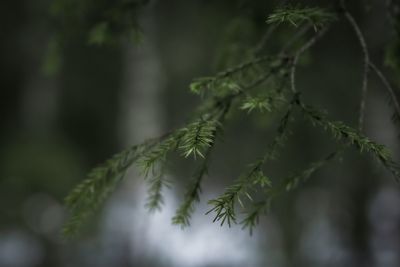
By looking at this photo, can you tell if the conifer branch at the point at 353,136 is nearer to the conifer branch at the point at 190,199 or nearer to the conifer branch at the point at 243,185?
the conifer branch at the point at 243,185

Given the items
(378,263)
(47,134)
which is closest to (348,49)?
(378,263)

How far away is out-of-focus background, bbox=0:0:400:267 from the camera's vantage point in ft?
22.0

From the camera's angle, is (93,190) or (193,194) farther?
(93,190)

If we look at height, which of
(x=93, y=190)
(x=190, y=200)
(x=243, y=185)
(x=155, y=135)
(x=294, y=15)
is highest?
(x=155, y=135)

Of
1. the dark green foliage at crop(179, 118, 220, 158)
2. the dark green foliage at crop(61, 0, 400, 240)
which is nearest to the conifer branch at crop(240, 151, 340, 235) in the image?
the dark green foliage at crop(61, 0, 400, 240)

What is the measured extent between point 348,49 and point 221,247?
5824 millimetres

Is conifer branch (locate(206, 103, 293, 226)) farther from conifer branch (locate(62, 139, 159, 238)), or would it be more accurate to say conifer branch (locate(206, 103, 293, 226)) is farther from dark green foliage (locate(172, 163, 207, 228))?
conifer branch (locate(62, 139, 159, 238))

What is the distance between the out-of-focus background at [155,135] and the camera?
22.0ft

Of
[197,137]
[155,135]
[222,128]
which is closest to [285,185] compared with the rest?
[222,128]

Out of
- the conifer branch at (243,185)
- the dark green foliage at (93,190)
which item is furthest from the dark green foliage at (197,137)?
the dark green foliage at (93,190)

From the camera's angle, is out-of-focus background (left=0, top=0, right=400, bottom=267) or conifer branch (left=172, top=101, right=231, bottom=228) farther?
out-of-focus background (left=0, top=0, right=400, bottom=267)

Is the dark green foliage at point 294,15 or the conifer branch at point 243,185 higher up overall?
the dark green foliage at point 294,15

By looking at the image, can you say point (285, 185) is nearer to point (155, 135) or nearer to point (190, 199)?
point (190, 199)

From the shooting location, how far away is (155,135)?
746cm
